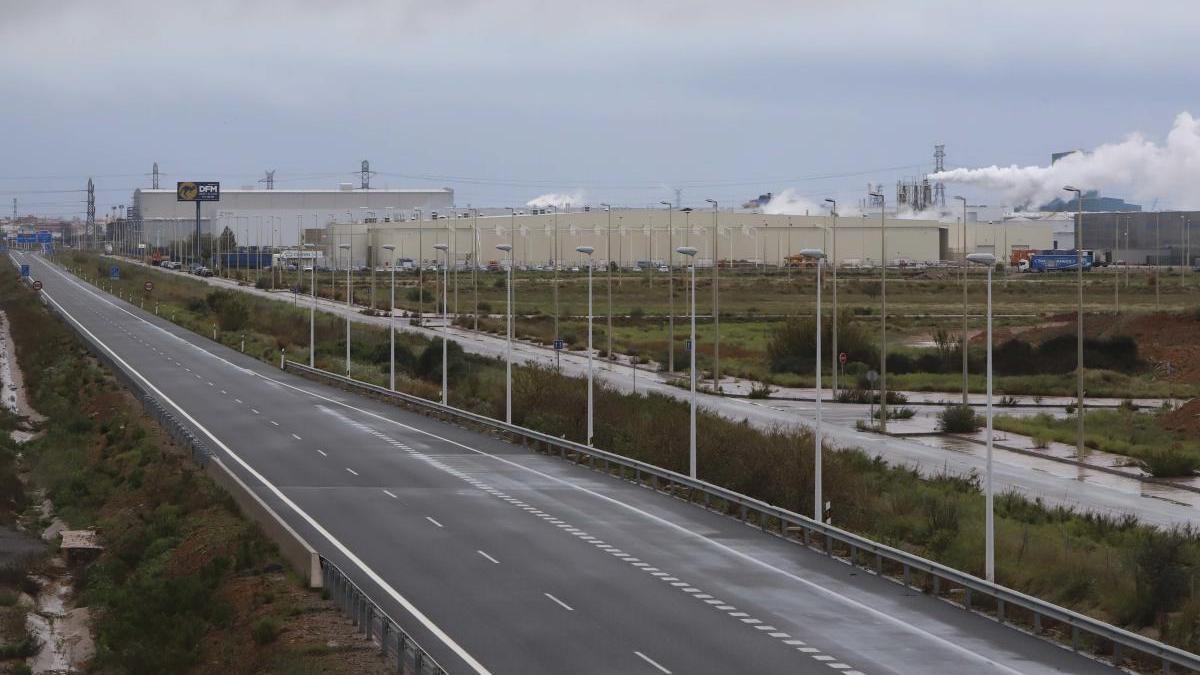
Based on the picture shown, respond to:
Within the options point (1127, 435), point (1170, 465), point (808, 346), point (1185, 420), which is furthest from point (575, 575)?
point (808, 346)

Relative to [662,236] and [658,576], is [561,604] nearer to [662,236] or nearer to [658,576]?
[658,576]

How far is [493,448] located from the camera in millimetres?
48094

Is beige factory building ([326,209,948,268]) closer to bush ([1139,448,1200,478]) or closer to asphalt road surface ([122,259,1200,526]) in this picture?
asphalt road surface ([122,259,1200,526])

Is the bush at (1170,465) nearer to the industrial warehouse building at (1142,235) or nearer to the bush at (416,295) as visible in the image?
the bush at (416,295)

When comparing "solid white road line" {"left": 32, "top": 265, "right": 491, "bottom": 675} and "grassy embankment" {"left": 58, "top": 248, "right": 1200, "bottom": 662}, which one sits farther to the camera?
"grassy embankment" {"left": 58, "top": 248, "right": 1200, "bottom": 662}

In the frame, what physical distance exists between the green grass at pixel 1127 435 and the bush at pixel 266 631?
95.4 ft

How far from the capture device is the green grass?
45.8 metres

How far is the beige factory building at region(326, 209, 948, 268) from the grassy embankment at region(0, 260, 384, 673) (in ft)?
366

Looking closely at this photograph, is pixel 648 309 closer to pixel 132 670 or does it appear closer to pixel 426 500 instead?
pixel 426 500

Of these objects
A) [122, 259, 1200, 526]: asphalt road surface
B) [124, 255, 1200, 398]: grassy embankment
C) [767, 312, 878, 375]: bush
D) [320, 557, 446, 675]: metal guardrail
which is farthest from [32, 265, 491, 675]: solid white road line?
[767, 312, 878, 375]: bush

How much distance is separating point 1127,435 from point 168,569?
3345 centimetres

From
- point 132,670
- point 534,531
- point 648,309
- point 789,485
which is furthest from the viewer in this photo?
point 648,309

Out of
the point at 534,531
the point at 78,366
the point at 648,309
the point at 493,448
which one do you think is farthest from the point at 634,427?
the point at 648,309

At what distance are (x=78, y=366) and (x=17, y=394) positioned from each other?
210 inches
